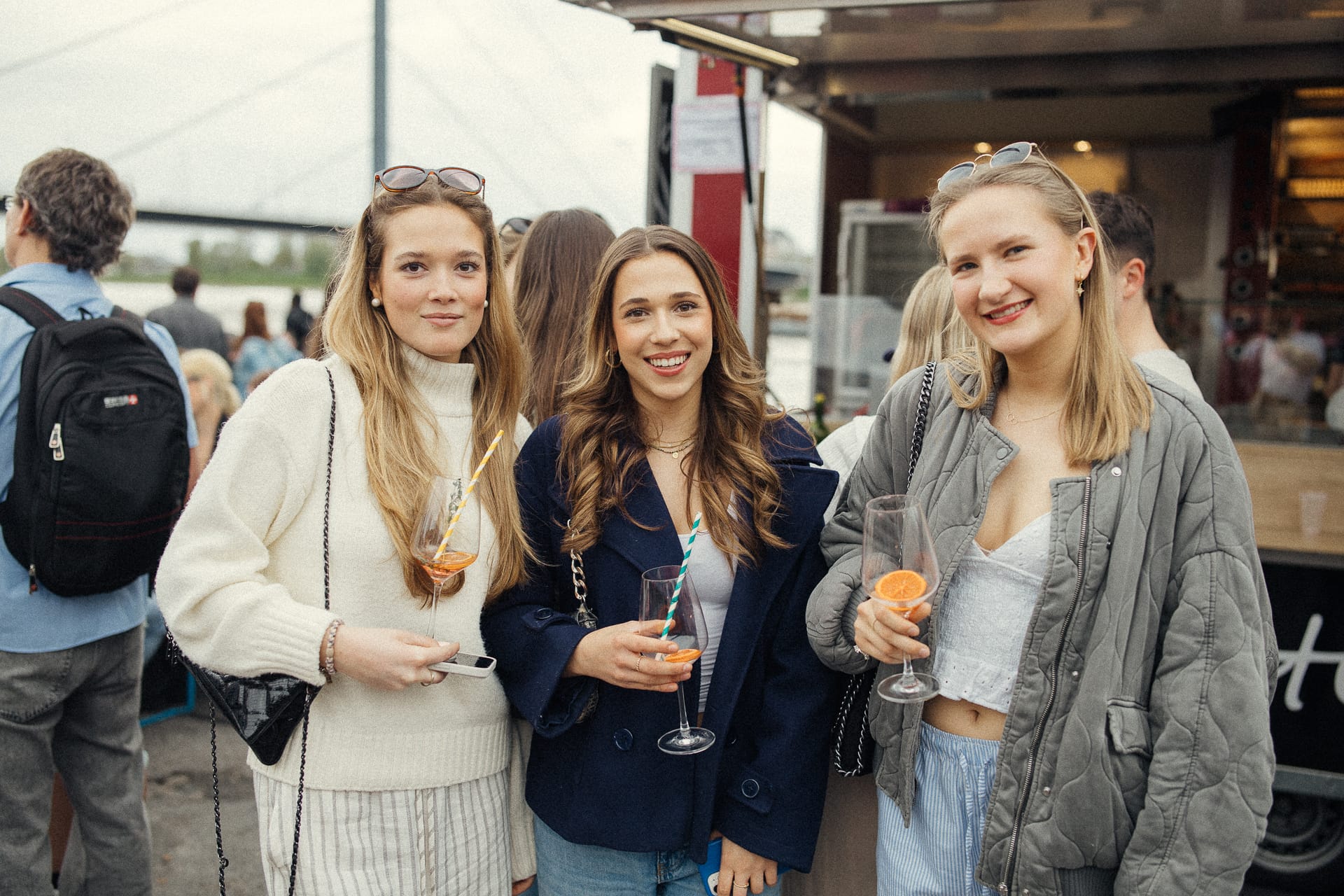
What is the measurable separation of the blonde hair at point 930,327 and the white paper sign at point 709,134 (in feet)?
8.25

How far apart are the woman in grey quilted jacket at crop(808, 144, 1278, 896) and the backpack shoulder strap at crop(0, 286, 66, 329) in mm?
2357

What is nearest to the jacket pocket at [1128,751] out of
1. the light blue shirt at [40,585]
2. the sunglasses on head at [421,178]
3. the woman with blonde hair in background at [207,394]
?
the sunglasses on head at [421,178]

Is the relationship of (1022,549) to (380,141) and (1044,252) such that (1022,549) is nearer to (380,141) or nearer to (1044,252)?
(1044,252)

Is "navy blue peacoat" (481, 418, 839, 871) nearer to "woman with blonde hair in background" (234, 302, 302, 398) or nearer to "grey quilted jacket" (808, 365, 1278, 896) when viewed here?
"grey quilted jacket" (808, 365, 1278, 896)

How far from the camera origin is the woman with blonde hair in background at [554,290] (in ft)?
9.39

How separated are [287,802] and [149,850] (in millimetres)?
1685

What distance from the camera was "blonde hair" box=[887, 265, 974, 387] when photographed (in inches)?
→ 103

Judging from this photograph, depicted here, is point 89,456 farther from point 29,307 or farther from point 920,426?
point 920,426

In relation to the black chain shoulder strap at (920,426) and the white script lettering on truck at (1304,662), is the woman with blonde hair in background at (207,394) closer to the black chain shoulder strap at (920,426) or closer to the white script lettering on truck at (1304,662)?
the black chain shoulder strap at (920,426)

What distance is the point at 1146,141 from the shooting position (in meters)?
8.34

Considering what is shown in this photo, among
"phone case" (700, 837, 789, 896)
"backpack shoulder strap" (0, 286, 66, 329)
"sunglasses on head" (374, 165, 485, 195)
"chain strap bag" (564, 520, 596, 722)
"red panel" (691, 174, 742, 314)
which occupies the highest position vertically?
"red panel" (691, 174, 742, 314)

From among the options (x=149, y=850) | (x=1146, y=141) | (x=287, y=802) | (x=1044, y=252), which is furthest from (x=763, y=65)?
(x=1146, y=141)

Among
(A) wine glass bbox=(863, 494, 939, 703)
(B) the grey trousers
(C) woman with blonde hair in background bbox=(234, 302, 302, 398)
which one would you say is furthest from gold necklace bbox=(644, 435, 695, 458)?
(C) woman with blonde hair in background bbox=(234, 302, 302, 398)

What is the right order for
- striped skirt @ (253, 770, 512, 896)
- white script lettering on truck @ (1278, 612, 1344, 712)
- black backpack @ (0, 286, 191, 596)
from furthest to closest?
white script lettering on truck @ (1278, 612, 1344, 712) < black backpack @ (0, 286, 191, 596) < striped skirt @ (253, 770, 512, 896)
